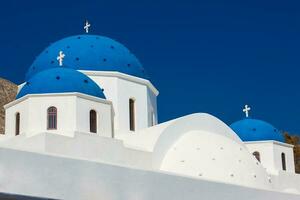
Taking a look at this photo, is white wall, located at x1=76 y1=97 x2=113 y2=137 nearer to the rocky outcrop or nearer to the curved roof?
the curved roof

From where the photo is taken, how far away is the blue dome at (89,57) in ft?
54.3

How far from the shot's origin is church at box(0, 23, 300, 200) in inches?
391

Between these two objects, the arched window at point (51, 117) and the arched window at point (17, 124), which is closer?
the arched window at point (51, 117)

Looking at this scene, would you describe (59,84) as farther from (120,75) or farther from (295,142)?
(295,142)

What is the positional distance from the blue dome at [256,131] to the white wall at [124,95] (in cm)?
394

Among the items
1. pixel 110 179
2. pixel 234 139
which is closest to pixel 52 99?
pixel 110 179

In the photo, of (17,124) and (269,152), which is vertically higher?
(269,152)

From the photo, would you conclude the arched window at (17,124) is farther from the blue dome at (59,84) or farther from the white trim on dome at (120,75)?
the white trim on dome at (120,75)

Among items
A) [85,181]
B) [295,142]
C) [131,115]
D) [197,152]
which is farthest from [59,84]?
[295,142]

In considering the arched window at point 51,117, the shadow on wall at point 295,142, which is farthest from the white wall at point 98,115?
the shadow on wall at point 295,142

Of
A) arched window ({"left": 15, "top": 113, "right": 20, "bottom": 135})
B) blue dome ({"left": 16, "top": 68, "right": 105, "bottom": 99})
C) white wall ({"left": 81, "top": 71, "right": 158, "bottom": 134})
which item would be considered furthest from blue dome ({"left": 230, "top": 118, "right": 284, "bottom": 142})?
arched window ({"left": 15, "top": 113, "right": 20, "bottom": 135})

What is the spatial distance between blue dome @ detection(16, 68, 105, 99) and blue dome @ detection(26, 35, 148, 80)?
2.49 m

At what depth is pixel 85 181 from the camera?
33.4 feet

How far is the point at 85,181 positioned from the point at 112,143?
3195mm
